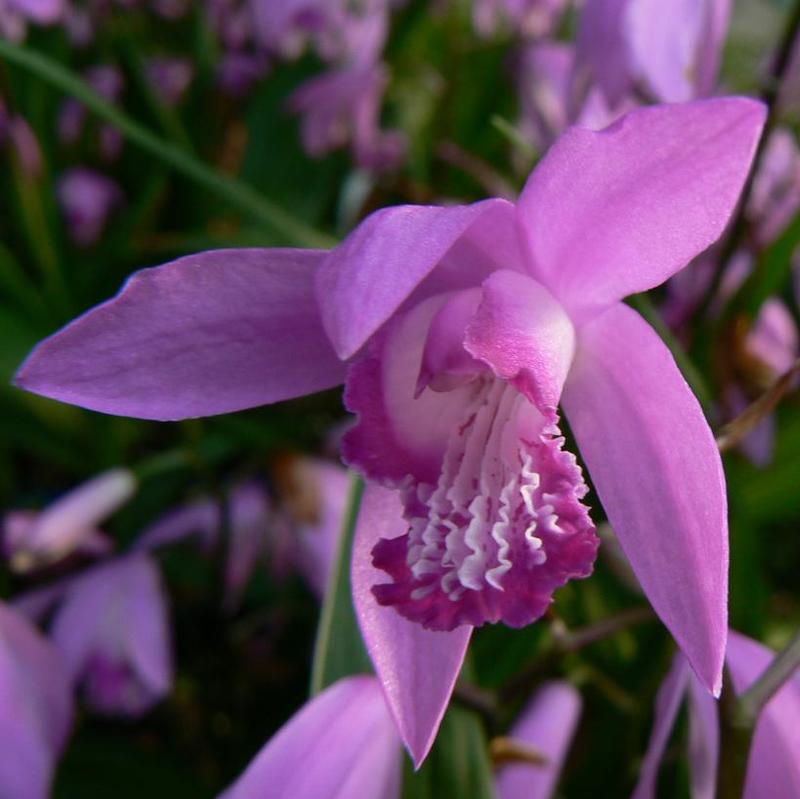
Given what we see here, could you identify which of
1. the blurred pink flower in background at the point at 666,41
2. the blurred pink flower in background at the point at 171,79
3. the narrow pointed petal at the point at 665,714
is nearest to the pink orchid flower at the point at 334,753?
the narrow pointed petal at the point at 665,714

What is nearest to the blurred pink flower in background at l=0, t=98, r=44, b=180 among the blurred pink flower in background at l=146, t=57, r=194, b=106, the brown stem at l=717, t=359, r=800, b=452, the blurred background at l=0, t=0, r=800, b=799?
the blurred background at l=0, t=0, r=800, b=799

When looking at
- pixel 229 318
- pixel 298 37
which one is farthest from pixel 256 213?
pixel 298 37

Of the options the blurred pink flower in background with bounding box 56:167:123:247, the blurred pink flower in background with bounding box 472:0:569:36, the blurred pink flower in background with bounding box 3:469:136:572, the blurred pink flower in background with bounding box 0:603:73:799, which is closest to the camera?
the blurred pink flower in background with bounding box 0:603:73:799

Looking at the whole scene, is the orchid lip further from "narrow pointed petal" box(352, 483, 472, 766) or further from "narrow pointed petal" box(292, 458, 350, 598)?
"narrow pointed petal" box(292, 458, 350, 598)

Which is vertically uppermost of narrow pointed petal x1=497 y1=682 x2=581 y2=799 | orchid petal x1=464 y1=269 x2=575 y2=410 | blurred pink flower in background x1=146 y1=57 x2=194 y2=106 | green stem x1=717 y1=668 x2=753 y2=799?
orchid petal x1=464 y1=269 x2=575 y2=410

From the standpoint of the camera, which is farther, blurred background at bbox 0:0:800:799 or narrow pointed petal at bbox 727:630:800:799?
blurred background at bbox 0:0:800:799

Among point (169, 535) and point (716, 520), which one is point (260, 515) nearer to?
point (169, 535)
